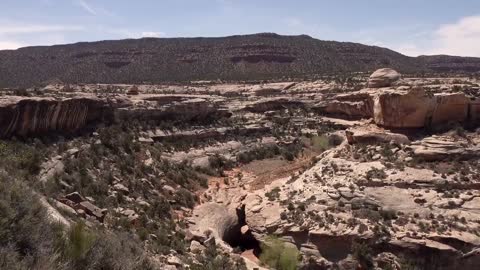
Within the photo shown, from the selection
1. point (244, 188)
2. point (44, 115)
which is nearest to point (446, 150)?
point (244, 188)

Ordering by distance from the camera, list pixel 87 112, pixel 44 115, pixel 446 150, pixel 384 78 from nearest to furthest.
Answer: pixel 446 150 < pixel 44 115 < pixel 87 112 < pixel 384 78

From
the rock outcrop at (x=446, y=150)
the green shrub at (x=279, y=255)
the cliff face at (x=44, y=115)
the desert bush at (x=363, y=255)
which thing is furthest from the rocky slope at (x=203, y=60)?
the desert bush at (x=363, y=255)

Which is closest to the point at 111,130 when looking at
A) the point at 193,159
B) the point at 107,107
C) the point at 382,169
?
the point at 107,107

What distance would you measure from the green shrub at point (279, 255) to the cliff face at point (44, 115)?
12329mm

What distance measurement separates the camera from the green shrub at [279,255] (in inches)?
765

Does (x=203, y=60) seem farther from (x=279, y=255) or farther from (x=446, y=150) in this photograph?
(x=279, y=255)

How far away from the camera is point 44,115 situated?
25266mm

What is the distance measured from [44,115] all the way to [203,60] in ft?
210

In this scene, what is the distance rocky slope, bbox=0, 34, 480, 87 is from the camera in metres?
81.1

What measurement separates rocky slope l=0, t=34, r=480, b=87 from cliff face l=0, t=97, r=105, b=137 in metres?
48.0

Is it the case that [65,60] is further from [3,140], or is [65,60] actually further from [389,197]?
[389,197]

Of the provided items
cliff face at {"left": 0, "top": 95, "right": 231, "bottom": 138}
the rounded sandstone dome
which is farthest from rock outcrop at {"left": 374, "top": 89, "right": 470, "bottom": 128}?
cliff face at {"left": 0, "top": 95, "right": 231, "bottom": 138}

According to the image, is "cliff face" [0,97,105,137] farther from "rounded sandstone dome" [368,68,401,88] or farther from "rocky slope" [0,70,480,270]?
"rounded sandstone dome" [368,68,401,88]

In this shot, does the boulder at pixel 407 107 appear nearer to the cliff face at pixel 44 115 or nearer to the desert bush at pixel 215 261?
the desert bush at pixel 215 261
